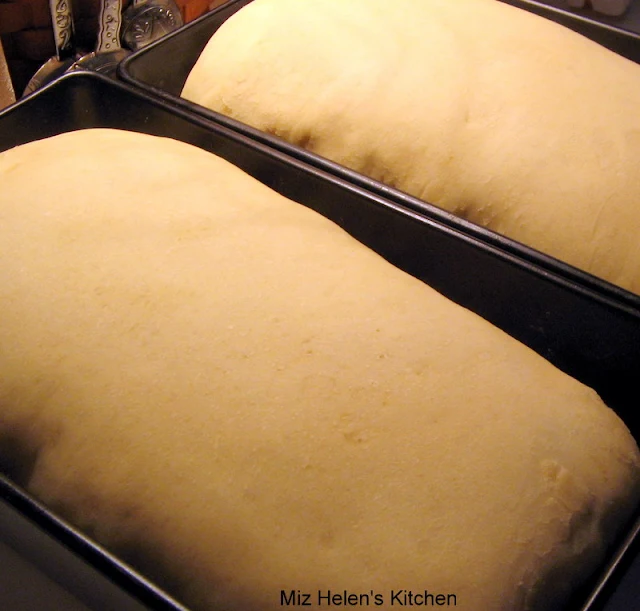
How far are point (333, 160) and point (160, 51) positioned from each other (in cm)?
38

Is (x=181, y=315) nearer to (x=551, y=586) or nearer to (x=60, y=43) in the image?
(x=551, y=586)

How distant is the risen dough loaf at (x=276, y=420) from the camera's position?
540 mm

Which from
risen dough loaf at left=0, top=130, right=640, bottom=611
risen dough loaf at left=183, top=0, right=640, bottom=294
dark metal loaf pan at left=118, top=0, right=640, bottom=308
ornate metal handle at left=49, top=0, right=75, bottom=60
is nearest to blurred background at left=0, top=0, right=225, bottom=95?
ornate metal handle at left=49, top=0, right=75, bottom=60

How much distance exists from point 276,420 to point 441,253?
365mm

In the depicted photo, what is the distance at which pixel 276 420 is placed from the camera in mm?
582

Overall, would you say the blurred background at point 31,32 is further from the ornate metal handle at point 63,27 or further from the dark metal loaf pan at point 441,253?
the dark metal loaf pan at point 441,253

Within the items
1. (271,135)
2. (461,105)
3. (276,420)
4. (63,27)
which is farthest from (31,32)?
(276,420)

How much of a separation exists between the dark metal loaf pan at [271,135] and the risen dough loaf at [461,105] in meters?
0.07

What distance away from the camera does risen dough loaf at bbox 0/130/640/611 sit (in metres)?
0.54

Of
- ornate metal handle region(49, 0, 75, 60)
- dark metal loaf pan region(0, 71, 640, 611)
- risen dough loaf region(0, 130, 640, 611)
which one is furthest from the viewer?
ornate metal handle region(49, 0, 75, 60)

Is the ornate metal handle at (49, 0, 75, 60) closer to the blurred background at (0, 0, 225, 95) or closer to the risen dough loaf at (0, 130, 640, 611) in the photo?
the blurred background at (0, 0, 225, 95)

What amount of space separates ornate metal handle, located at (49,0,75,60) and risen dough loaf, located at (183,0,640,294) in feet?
0.86

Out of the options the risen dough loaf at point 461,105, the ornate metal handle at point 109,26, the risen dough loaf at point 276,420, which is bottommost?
the risen dough loaf at point 276,420

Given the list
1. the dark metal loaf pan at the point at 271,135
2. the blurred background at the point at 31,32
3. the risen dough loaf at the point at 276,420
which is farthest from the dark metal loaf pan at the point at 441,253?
the blurred background at the point at 31,32
